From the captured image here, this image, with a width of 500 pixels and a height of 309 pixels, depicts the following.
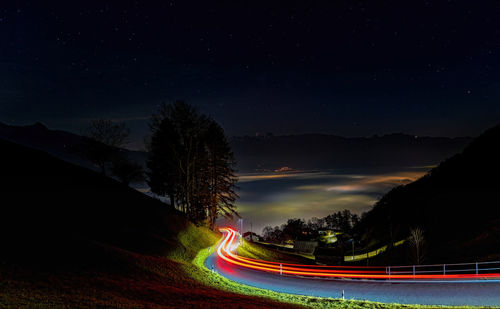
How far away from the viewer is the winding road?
37.3 ft

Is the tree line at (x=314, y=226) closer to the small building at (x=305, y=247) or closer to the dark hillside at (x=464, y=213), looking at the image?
the small building at (x=305, y=247)

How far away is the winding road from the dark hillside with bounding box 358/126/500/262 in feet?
42.4

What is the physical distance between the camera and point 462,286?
12.3 meters

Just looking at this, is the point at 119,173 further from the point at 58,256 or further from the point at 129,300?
the point at 129,300

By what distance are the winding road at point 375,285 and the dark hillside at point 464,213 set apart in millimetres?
12920

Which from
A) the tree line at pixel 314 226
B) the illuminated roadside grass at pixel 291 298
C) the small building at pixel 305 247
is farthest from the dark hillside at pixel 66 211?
the tree line at pixel 314 226

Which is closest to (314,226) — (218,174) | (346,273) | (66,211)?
(218,174)

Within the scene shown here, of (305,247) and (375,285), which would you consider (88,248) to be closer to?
(375,285)

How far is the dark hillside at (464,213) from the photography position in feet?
92.1

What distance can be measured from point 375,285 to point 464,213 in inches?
1351

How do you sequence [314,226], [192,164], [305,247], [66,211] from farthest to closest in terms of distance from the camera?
1. [314,226]
2. [305,247]
3. [192,164]
4. [66,211]

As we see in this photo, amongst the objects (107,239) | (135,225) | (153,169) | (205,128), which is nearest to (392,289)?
(107,239)

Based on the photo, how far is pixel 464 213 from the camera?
3944 centimetres

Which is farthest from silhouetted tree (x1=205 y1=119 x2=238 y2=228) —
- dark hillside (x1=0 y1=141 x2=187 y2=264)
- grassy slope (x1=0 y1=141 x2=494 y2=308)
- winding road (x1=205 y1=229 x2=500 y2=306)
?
winding road (x1=205 y1=229 x2=500 y2=306)
